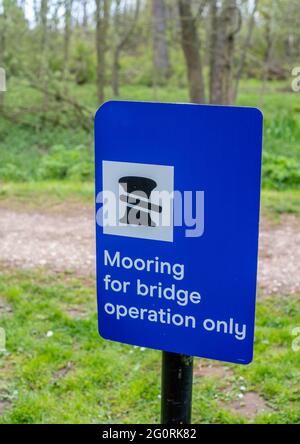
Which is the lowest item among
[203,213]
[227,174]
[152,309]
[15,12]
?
[152,309]

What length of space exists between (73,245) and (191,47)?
6.73m

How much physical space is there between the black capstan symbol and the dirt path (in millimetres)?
3191

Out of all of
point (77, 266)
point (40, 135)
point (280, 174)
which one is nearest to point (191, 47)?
point (40, 135)

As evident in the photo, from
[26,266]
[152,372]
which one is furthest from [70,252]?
[152,372]

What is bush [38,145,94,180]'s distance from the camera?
29.5 ft

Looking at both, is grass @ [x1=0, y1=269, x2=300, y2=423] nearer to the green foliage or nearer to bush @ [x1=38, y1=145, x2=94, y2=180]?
bush @ [x1=38, y1=145, x2=94, y2=180]

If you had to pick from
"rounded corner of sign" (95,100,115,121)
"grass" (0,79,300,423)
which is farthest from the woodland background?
"rounded corner of sign" (95,100,115,121)

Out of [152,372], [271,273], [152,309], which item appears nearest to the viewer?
[152,309]

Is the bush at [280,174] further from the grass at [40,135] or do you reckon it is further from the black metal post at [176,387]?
the black metal post at [176,387]

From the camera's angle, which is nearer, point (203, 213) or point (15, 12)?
point (203, 213)

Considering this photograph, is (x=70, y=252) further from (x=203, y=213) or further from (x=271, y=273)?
(x=203, y=213)

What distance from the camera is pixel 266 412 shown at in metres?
3.20

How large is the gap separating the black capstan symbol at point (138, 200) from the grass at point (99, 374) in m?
1.66

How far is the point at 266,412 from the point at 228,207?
1859mm
